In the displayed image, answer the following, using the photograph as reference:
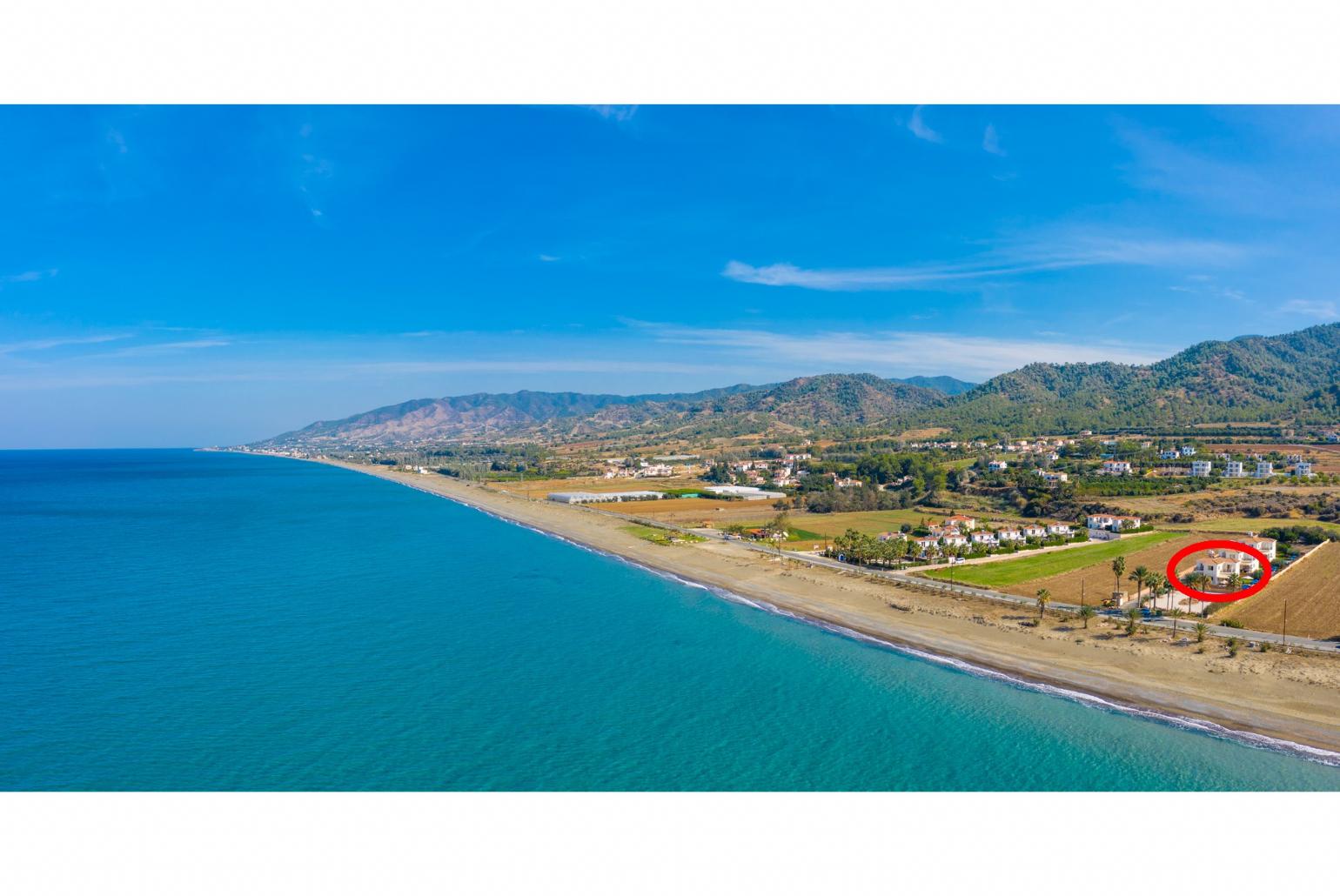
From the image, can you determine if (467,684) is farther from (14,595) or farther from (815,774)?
(14,595)

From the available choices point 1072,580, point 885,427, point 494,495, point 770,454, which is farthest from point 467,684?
point 885,427

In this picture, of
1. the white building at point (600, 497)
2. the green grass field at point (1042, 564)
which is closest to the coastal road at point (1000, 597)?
the green grass field at point (1042, 564)

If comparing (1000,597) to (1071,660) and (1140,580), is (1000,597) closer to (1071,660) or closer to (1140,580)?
(1140,580)

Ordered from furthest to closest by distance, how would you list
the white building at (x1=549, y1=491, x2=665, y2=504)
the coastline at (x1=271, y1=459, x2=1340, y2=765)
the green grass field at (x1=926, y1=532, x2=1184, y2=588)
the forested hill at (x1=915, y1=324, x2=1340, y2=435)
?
the forested hill at (x1=915, y1=324, x2=1340, y2=435) → the white building at (x1=549, y1=491, x2=665, y2=504) → the green grass field at (x1=926, y1=532, x2=1184, y2=588) → the coastline at (x1=271, y1=459, x2=1340, y2=765)

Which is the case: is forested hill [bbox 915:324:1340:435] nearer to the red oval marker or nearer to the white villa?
the white villa

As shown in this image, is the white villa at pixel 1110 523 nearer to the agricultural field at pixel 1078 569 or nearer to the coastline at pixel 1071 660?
the agricultural field at pixel 1078 569

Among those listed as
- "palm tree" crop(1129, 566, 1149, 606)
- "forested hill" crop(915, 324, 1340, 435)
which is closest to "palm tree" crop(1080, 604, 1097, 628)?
"palm tree" crop(1129, 566, 1149, 606)
